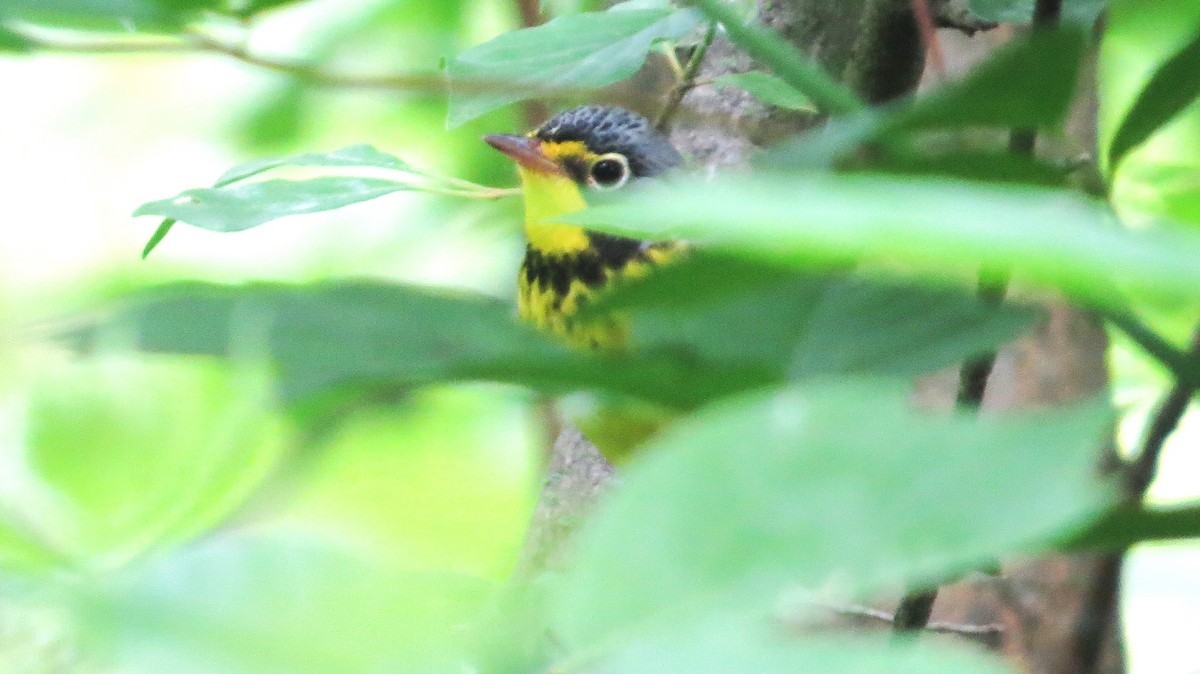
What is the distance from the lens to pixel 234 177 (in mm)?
519

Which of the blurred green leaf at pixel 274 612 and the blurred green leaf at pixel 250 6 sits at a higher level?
the blurred green leaf at pixel 250 6

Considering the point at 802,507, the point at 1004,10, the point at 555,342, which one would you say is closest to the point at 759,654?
the point at 802,507

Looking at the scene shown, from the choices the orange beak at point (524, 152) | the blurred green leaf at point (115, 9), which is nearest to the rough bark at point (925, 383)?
the orange beak at point (524, 152)

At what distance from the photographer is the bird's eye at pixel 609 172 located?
119cm

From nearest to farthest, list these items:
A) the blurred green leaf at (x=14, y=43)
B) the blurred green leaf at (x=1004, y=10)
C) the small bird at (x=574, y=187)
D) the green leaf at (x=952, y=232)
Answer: the green leaf at (x=952, y=232) → the blurred green leaf at (x=14, y=43) → the blurred green leaf at (x=1004, y=10) → the small bird at (x=574, y=187)

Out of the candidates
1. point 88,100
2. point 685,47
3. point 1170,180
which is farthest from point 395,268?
point 88,100

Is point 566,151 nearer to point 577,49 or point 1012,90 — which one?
point 577,49

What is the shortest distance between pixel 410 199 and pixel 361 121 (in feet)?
0.35

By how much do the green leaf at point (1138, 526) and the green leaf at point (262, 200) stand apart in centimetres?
29

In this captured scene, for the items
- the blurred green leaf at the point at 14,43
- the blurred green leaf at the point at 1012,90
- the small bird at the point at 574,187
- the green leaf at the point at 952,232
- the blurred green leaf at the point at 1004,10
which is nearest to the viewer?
the green leaf at the point at 952,232

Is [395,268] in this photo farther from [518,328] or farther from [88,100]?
[88,100]

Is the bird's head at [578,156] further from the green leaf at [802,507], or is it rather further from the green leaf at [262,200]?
the green leaf at [802,507]

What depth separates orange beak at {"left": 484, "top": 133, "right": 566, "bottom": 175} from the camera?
3.77 ft

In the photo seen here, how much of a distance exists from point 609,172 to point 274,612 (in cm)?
102
